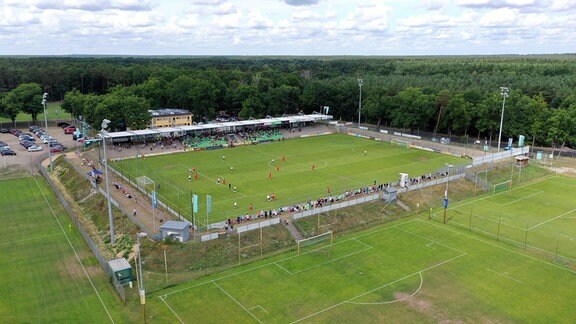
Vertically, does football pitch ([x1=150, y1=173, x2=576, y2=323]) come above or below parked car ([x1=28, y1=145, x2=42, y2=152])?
below

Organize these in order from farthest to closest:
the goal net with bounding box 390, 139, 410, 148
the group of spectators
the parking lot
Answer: the goal net with bounding box 390, 139, 410, 148
the parking lot
the group of spectators

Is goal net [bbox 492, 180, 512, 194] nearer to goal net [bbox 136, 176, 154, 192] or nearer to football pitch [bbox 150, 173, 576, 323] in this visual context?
football pitch [bbox 150, 173, 576, 323]

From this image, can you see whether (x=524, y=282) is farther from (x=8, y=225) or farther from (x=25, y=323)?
(x=8, y=225)

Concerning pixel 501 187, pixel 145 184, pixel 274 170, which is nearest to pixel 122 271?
pixel 145 184

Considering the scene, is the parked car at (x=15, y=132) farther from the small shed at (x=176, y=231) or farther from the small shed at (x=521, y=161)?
the small shed at (x=521, y=161)

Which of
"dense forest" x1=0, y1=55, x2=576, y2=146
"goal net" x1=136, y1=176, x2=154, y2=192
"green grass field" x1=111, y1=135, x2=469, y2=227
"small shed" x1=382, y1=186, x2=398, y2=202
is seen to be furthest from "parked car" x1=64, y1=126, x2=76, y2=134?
"small shed" x1=382, y1=186, x2=398, y2=202

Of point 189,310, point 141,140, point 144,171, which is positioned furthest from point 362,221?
point 141,140

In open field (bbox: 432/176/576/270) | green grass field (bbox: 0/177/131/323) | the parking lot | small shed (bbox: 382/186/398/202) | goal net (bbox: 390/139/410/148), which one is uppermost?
goal net (bbox: 390/139/410/148)
